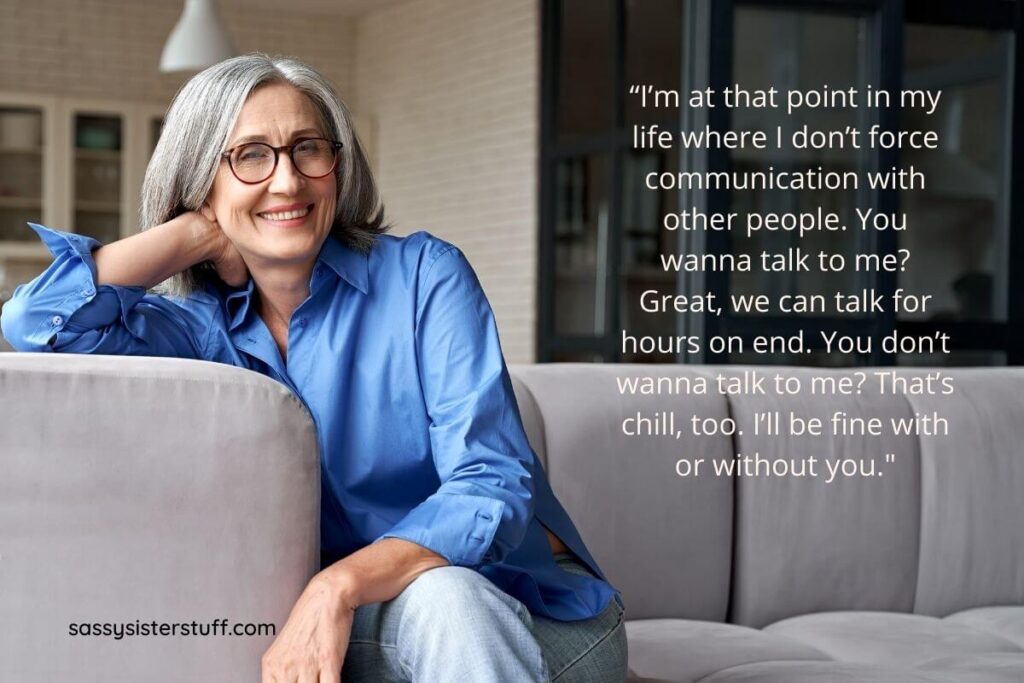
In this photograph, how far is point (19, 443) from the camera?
4.13 feet

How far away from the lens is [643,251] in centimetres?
695

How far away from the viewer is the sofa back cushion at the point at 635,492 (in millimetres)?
2350

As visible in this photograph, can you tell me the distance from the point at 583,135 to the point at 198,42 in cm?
228

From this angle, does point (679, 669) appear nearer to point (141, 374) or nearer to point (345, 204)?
point (345, 204)

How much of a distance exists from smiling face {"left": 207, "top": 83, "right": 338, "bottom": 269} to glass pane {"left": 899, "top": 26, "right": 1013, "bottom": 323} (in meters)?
2.36

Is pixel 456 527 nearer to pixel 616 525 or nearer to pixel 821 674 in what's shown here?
pixel 821 674

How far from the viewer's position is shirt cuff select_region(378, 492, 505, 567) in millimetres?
1424

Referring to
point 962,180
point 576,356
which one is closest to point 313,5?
point 576,356

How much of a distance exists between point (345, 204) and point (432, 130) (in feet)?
22.5

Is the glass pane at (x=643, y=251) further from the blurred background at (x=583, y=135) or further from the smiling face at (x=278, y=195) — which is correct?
the smiling face at (x=278, y=195)

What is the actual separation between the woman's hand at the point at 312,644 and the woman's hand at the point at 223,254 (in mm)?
611

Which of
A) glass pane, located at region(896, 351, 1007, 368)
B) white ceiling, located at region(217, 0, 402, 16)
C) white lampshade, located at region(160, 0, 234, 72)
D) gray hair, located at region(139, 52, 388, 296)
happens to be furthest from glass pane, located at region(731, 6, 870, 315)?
white ceiling, located at region(217, 0, 402, 16)

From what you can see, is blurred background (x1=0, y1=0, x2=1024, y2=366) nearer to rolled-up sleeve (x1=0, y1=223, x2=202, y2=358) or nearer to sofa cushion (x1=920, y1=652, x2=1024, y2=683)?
sofa cushion (x1=920, y1=652, x2=1024, y2=683)

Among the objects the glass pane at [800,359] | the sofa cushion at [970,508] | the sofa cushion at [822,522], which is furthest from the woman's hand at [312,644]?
the glass pane at [800,359]
